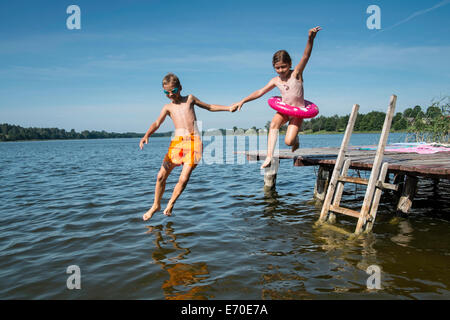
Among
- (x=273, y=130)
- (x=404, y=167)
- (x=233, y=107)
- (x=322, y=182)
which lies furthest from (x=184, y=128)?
(x=322, y=182)

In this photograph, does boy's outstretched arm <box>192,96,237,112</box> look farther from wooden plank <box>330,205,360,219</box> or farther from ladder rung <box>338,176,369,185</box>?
wooden plank <box>330,205,360,219</box>

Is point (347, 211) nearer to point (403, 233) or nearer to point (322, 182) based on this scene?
point (403, 233)

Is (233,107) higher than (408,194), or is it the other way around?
(233,107)

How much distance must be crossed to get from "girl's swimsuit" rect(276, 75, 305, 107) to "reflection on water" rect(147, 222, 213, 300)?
379 centimetres

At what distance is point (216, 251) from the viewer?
22.7 feet

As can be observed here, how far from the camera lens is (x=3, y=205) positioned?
1186 cm

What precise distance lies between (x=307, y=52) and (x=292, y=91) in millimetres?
844

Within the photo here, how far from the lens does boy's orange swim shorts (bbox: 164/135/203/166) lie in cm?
630

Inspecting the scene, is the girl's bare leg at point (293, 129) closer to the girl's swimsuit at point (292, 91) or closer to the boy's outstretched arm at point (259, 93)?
the girl's swimsuit at point (292, 91)

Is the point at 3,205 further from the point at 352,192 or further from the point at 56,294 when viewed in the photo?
the point at 352,192

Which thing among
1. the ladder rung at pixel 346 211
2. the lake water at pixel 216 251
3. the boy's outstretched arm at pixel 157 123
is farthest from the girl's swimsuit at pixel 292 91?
the lake water at pixel 216 251

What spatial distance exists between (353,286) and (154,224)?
5486 millimetres

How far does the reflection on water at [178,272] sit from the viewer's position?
5126 mm
